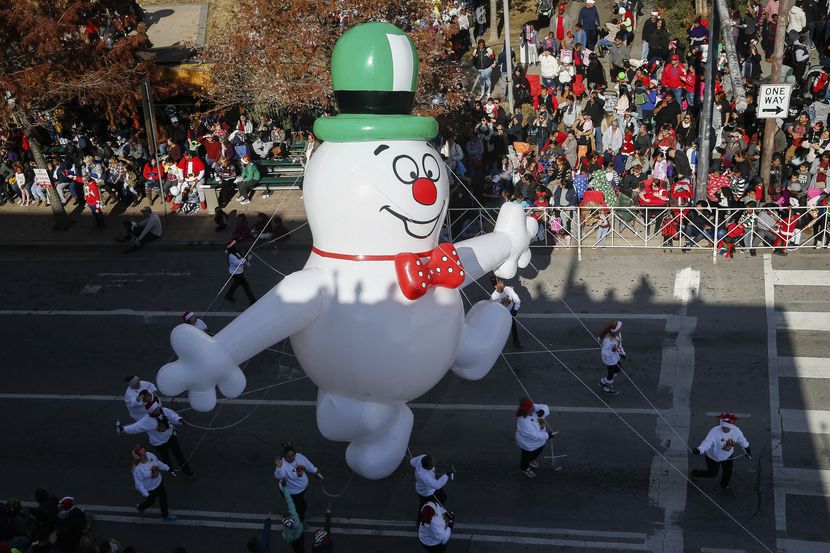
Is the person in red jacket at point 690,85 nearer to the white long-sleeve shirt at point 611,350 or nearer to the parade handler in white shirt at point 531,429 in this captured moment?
the white long-sleeve shirt at point 611,350

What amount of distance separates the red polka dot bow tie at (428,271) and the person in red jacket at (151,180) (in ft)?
42.8

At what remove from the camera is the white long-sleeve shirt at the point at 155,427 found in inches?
459

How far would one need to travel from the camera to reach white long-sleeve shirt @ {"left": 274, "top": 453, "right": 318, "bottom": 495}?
35.3 feet

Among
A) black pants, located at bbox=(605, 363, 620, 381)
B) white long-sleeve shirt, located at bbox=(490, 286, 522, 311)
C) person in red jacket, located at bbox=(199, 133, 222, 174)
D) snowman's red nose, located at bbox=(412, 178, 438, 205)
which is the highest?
snowman's red nose, located at bbox=(412, 178, 438, 205)

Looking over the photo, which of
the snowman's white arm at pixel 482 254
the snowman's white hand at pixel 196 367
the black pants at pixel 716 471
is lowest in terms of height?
the black pants at pixel 716 471

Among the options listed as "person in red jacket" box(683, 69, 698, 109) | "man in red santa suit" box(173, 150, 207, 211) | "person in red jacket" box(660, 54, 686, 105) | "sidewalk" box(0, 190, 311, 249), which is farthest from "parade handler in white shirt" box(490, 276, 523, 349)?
"man in red santa suit" box(173, 150, 207, 211)

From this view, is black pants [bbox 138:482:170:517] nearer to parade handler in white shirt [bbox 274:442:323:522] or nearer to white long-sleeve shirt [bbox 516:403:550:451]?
parade handler in white shirt [bbox 274:442:323:522]

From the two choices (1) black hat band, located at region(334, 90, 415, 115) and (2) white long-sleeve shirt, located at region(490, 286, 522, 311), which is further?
(2) white long-sleeve shirt, located at region(490, 286, 522, 311)

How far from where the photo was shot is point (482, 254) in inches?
454

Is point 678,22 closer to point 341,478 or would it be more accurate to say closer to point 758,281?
point 758,281

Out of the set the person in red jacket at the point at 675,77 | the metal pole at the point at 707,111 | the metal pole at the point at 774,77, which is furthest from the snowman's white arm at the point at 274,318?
the person in red jacket at the point at 675,77

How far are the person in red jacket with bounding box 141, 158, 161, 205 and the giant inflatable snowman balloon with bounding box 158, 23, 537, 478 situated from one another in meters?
12.6

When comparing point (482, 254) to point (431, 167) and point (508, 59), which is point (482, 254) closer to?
point (431, 167)

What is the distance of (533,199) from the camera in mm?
18562
